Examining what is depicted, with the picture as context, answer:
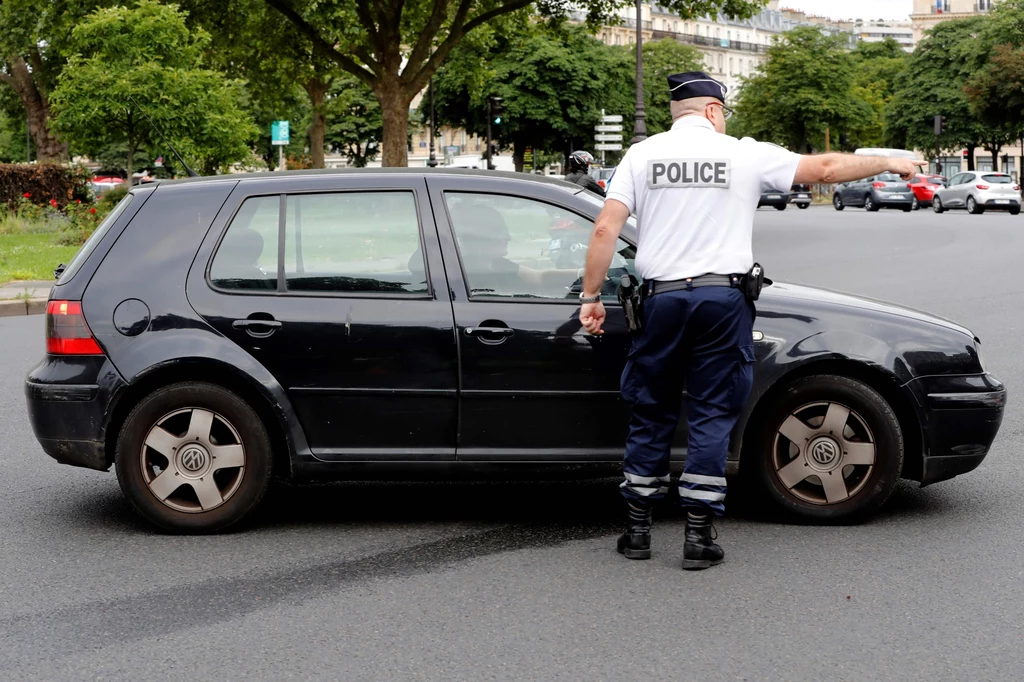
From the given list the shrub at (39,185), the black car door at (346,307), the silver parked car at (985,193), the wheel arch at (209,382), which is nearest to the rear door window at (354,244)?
the black car door at (346,307)

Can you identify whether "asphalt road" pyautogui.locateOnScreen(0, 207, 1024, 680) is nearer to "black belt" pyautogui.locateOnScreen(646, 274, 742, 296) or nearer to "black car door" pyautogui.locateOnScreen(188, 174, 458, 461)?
"black car door" pyautogui.locateOnScreen(188, 174, 458, 461)

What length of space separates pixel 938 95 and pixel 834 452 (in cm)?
7512

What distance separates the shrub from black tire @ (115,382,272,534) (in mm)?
27123

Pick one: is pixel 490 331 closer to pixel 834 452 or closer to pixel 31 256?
pixel 834 452

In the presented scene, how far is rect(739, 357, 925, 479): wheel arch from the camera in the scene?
5.53 metres

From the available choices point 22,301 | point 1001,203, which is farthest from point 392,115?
point 1001,203

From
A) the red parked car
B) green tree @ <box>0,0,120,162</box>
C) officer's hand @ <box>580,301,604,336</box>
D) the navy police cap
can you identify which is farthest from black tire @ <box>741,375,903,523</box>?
the red parked car

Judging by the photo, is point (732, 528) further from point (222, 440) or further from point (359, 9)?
point (359, 9)

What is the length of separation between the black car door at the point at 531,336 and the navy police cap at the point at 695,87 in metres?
0.71

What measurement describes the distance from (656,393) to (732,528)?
866mm

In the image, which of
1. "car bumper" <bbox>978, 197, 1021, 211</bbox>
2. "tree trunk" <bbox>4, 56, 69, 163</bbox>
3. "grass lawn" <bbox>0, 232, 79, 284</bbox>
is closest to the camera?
"grass lawn" <bbox>0, 232, 79, 284</bbox>

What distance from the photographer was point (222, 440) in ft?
18.2

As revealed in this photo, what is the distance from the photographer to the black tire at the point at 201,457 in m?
5.50

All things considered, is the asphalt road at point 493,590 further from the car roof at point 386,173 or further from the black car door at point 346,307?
the car roof at point 386,173
